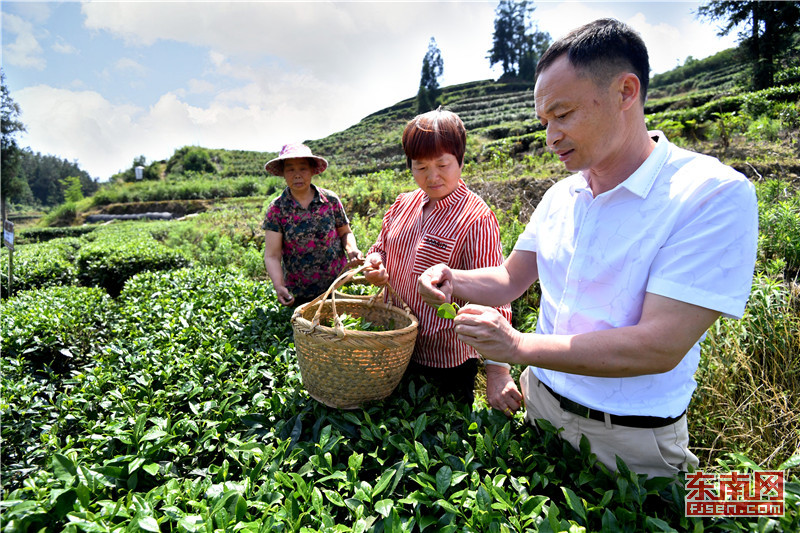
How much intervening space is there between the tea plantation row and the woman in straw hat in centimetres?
67

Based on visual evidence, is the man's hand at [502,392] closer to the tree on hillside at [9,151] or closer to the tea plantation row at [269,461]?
the tea plantation row at [269,461]

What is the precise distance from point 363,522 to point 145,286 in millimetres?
4120

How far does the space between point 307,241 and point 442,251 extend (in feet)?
5.56

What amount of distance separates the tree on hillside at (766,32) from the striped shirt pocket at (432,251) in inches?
940

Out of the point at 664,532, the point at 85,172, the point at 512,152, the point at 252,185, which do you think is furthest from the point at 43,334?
the point at 85,172

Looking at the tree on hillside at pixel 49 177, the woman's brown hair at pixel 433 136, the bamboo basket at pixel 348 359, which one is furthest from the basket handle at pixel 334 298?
the tree on hillside at pixel 49 177

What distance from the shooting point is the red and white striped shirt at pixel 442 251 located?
182 cm

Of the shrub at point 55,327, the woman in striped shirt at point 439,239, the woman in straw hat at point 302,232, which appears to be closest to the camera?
the woman in striped shirt at point 439,239

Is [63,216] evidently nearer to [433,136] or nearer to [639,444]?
[433,136]

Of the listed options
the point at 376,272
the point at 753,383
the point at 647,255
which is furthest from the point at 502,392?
the point at 753,383

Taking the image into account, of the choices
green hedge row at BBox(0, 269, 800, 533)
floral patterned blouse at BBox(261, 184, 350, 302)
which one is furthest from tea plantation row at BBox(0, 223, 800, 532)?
floral patterned blouse at BBox(261, 184, 350, 302)

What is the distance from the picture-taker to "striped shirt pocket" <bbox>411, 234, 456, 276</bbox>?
181cm

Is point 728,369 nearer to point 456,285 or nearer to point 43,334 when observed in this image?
point 456,285

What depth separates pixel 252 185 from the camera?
28703mm
